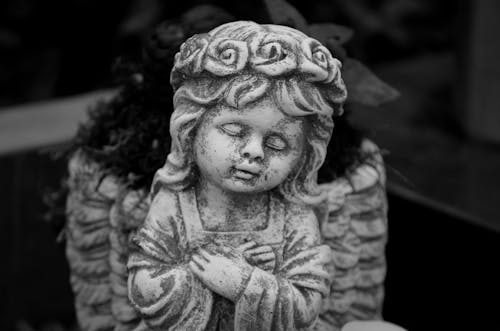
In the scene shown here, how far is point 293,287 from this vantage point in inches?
79.8

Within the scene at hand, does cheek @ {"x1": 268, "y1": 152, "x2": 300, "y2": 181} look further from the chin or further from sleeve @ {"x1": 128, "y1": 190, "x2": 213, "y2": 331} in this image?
sleeve @ {"x1": 128, "y1": 190, "x2": 213, "y2": 331}

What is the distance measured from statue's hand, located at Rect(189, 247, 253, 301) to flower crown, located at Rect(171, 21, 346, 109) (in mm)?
329

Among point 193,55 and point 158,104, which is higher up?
point 193,55

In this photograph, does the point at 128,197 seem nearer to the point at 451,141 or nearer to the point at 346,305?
the point at 346,305

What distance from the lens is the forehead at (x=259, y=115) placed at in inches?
76.1

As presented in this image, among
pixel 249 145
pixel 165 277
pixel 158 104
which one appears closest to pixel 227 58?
pixel 249 145

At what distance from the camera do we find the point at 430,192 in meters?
3.71

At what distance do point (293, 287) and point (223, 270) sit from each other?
139mm

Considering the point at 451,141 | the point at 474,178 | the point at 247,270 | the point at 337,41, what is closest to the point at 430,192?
the point at 474,178

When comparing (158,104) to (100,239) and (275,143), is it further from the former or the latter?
(275,143)

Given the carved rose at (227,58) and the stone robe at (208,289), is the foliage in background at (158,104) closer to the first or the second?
the stone robe at (208,289)

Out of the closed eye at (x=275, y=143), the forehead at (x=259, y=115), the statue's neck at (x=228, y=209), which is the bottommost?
the statue's neck at (x=228, y=209)

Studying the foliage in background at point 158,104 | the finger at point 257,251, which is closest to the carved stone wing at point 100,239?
the foliage in background at point 158,104

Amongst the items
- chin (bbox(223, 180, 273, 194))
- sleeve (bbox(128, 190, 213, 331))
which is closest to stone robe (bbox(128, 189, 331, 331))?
sleeve (bbox(128, 190, 213, 331))
